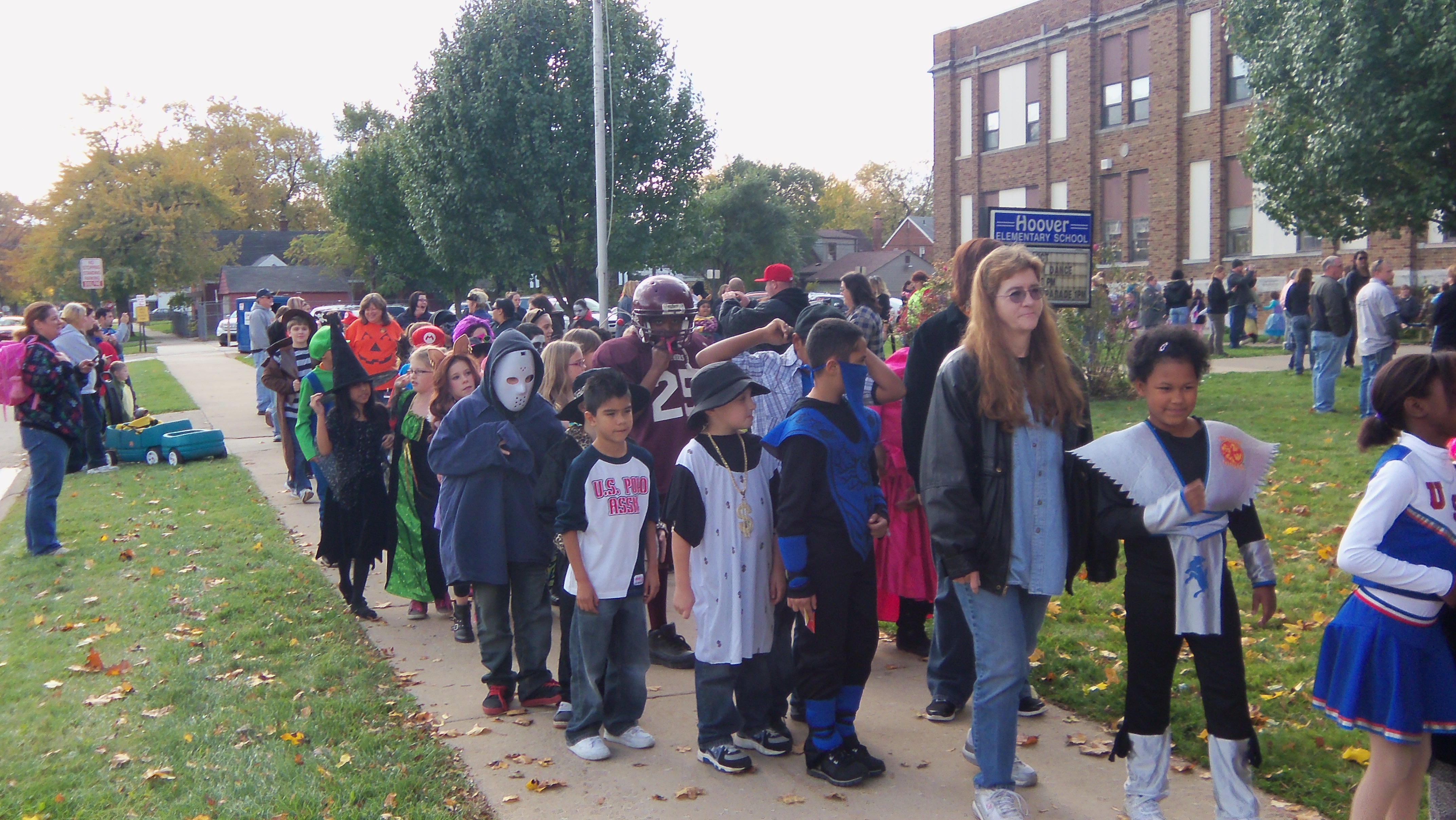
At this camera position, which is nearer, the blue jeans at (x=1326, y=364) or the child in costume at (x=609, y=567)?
the child in costume at (x=609, y=567)

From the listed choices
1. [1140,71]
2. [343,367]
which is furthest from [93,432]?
[1140,71]

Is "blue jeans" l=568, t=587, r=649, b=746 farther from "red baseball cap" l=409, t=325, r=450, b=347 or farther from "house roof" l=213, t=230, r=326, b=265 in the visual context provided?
Result: "house roof" l=213, t=230, r=326, b=265

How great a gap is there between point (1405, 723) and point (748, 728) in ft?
7.95

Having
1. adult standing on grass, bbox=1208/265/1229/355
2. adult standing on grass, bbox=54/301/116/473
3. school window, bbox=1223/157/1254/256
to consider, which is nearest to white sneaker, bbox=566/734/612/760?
adult standing on grass, bbox=54/301/116/473

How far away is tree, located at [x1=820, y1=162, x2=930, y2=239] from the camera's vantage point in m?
106

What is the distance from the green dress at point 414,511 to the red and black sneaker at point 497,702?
1.35 meters

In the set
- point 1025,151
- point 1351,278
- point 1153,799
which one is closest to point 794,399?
point 1153,799

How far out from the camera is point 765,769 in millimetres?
4559

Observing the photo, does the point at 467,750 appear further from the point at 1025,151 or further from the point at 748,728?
the point at 1025,151

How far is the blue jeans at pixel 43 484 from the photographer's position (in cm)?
909

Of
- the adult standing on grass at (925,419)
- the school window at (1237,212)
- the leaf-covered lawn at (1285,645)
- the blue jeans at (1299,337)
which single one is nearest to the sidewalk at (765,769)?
the adult standing on grass at (925,419)

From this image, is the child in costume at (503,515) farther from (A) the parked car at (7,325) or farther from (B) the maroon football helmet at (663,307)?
(A) the parked car at (7,325)

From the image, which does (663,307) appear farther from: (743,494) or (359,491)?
(359,491)

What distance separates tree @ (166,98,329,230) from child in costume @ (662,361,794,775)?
92.3m
